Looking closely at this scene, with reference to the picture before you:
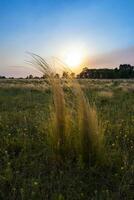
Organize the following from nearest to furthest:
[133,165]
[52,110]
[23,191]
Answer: [23,191], [133,165], [52,110]

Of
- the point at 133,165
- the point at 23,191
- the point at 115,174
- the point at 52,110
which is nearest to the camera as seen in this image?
the point at 23,191

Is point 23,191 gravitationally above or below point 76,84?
below

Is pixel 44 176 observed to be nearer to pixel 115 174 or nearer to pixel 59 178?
pixel 59 178

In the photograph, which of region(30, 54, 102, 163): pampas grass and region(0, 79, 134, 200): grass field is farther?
region(30, 54, 102, 163): pampas grass

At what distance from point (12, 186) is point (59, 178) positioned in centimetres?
58

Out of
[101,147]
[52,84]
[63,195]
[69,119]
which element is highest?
[52,84]

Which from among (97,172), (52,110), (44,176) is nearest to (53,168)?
(44,176)

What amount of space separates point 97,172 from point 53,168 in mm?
568

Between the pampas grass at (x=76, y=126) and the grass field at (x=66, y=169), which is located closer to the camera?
the grass field at (x=66, y=169)

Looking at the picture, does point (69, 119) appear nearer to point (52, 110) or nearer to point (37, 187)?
point (52, 110)

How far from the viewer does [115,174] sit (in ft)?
15.6

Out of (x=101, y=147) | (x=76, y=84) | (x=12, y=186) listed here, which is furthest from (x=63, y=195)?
(x=76, y=84)

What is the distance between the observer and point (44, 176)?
480cm

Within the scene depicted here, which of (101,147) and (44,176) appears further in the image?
(101,147)
